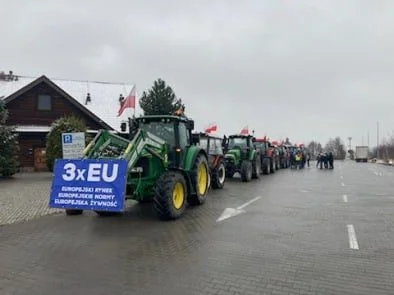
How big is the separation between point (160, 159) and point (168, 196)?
1271 mm

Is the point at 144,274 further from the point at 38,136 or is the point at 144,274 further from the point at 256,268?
the point at 38,136

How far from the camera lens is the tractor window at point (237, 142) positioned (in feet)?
83.1

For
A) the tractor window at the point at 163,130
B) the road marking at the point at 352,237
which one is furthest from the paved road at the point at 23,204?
the road marking at the point at 352,237

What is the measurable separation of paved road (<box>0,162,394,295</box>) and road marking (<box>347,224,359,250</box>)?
2cm

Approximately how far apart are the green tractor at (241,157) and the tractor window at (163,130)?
10.9 meters

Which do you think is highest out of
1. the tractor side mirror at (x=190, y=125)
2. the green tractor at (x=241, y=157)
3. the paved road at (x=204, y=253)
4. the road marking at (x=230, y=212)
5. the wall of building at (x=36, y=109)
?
the wall of building at (x=36, y=109)

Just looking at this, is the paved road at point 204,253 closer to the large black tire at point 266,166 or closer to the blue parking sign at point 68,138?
the blue parking sign at point 68,138

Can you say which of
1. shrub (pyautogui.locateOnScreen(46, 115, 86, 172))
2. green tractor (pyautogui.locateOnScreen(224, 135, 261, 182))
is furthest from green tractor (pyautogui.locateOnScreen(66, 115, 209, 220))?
shrub (pyautogui.locateOnScreen(46, 115, 86, 172))

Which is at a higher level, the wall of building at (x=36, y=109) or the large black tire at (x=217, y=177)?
the wall of building at (x=36, y=109)

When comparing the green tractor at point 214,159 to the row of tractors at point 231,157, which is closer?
the green tractor at point 214,159

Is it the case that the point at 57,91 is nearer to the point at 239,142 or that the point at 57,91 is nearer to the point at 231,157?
the point at 239,142

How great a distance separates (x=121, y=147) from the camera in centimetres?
1170

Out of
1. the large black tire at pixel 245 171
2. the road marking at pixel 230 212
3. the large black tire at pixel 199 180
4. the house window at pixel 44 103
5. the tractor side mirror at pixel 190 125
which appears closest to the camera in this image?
the road marking at pixel 230 212

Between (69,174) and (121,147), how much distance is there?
65.6 inches
